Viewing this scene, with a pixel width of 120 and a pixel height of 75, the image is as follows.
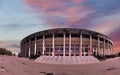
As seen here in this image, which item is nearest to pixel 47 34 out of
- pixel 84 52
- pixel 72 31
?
pixel 72 31

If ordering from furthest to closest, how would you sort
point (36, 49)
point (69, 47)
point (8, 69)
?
point (36, 49)
point (69, 47)
point (8, 69)

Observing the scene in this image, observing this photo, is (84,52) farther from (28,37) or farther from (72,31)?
(28,37)

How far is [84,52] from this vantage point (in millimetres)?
139000

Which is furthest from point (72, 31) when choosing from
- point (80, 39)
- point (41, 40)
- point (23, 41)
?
point (23, 41)

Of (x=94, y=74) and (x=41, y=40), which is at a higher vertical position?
(x=41, y=40)

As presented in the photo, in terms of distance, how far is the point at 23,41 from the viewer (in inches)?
6526

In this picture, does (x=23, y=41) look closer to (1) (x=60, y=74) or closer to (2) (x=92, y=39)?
(2) (x=92, y=39)

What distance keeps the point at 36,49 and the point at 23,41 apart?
22411mm

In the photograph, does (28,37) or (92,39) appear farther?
(28,37)

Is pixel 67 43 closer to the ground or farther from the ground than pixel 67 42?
closer to the ground

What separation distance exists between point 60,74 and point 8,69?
13616 millimetres

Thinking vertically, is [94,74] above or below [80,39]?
below

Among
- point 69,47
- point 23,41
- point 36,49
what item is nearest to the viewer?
point 69,47

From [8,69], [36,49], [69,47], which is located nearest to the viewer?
[8,69]
